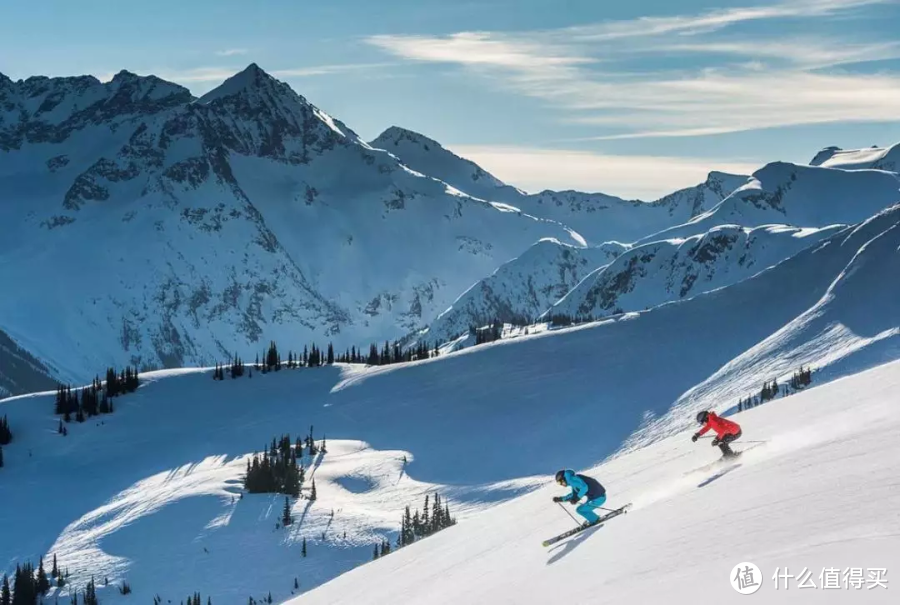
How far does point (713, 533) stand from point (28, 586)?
54479mm

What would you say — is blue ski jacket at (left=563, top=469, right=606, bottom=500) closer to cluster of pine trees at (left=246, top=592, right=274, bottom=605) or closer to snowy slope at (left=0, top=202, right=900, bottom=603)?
cluster of pine trees at (left=246, top=592, right=274, bottom=605)

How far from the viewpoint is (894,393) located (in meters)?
28.8

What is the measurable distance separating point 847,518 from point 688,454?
562 inches

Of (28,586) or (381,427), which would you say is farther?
(381,427)

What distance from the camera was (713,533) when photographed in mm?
19609

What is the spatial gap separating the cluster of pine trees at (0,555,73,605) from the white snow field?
3551 cm

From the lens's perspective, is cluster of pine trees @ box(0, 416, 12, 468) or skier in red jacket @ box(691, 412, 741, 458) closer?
skier in red jacket @ box(691, 412, 741, 458)

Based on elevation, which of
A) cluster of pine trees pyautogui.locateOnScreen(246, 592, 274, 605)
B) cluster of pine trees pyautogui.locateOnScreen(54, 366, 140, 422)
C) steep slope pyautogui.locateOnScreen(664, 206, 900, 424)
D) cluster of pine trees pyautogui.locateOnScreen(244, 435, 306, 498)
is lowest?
cluster of pine trees pyautogui.locateOnScreen(246, 592, 274, 605)

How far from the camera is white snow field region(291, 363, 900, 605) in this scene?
16344 millimetres

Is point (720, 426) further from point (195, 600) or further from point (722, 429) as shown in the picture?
point (195, 600)

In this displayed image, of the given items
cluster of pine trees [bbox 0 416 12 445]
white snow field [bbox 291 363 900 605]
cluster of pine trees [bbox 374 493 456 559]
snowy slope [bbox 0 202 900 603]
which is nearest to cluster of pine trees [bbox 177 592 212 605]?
snowy slope [bbox 0 202 900 603]

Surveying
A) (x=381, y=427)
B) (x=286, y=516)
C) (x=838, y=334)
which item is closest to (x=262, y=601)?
(x=286, y=516)

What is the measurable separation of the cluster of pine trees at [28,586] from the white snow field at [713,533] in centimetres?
3551

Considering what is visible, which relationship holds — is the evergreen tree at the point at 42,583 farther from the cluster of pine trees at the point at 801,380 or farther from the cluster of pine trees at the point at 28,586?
the cluster of pine trees at the point at 801,380
